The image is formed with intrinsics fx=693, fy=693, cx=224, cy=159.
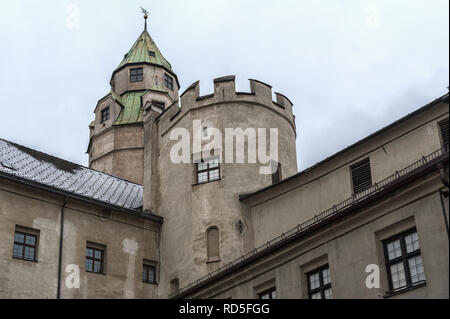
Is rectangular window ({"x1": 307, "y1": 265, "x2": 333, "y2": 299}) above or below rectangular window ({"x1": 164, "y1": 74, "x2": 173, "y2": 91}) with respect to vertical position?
below

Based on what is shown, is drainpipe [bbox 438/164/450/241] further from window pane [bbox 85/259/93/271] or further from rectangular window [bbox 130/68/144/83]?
rectangular window [bbox 130/68/144/83]

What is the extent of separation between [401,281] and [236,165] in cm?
1586

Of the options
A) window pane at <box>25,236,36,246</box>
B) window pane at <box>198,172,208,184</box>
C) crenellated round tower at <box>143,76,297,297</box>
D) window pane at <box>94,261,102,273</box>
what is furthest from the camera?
window pane at <box>198,172,208,184</box>

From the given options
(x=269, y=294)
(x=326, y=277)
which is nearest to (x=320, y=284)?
(x=326, y=277)

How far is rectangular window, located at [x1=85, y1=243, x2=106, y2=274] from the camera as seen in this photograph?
33.8 m

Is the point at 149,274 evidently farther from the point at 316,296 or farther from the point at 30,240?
the point at 316,296

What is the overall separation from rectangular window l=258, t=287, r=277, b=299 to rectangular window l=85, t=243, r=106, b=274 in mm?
10896

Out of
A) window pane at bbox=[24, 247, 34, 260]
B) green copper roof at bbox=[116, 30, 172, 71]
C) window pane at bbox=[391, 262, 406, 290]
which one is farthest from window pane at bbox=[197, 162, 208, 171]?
green copper roof at bbox=[116, 30, 172, 71]

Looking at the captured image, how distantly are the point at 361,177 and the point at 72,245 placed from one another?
46.2 feet

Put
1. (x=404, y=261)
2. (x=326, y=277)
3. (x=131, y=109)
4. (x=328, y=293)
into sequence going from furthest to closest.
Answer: (x=131, y=109), (x=326, y=277), (x=328, y=293), (x=404, y=261)

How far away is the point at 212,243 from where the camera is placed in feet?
114

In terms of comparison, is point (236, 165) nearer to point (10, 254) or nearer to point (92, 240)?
point (92, 240)

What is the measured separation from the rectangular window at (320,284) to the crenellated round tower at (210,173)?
9732mm

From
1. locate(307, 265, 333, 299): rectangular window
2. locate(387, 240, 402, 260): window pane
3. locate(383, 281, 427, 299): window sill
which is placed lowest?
locate(383, 281, 427, 299): window sill
